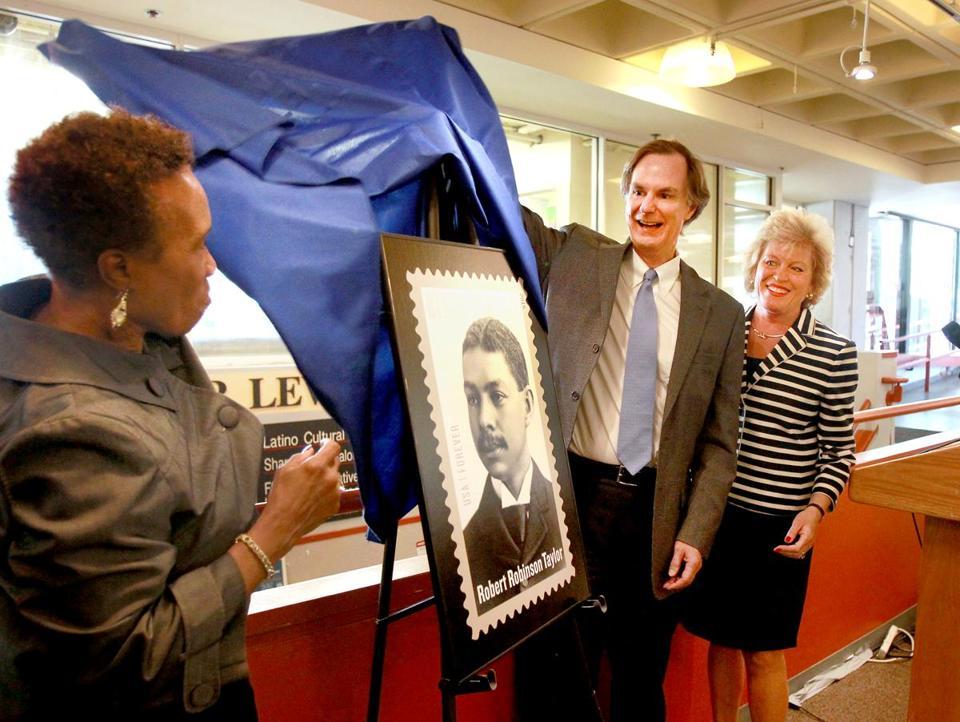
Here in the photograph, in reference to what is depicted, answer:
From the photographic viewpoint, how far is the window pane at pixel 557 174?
620 centimetres

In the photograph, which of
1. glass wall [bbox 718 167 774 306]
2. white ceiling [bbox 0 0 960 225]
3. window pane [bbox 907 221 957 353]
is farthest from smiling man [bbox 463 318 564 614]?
window pane [bbox 907 221 957 353]

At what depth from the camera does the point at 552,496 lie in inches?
50.4

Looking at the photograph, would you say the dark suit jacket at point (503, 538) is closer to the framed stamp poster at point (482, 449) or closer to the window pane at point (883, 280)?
the framed stamp poster at point (482, 449)

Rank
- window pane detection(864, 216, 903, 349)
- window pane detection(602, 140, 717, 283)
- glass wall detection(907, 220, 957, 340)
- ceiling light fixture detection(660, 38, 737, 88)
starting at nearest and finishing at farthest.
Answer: ceiling light fixture detection(660, 38, 737, 88) → window pane detection(602, 140, 717, 283) → window pane detection(864, 216, 903, 349) → glass wall detection(907, 220, 957, 340)

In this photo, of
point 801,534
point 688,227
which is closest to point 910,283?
point 688,227

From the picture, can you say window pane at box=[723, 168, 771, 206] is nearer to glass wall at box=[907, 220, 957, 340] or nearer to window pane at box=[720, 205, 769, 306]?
window pane at box=[720, 205, 769, 306]

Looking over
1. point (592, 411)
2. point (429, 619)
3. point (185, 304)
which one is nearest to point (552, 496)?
point (592, 411)

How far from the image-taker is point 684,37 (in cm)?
466

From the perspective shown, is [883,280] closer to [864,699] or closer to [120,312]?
[864,699]

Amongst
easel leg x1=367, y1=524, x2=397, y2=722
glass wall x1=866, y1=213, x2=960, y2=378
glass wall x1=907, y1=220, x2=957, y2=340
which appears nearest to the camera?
easel leg x1=367, y1=524, x2=397, y2=722

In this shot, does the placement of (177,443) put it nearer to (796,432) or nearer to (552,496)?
(552,496)

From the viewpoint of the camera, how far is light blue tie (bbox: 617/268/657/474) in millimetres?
1623

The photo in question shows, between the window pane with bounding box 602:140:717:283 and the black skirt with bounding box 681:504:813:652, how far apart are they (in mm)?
4771

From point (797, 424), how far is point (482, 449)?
1078mm
